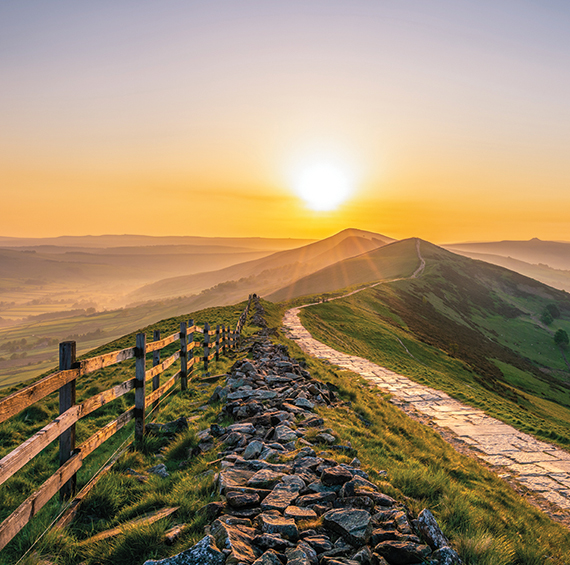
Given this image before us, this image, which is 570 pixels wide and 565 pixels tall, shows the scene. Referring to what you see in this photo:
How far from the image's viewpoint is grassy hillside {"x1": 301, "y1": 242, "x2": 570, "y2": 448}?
98.2 feet

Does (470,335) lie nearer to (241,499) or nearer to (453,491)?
(453,491)

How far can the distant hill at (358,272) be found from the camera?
131375 millimetres

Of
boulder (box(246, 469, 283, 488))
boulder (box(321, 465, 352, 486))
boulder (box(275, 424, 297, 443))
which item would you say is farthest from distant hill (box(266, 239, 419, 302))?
boulder (box(246, 469, 283, 488))

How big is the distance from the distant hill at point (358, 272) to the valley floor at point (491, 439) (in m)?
103

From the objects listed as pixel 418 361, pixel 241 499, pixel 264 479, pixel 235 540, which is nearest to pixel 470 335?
pixel 418 361

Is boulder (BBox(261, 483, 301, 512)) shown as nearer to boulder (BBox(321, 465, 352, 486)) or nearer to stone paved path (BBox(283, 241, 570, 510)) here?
boulder (BBox(321, 465, 352, 486))

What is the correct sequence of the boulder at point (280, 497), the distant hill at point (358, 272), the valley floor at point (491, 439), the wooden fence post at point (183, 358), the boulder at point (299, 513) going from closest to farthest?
the boulder at point (299, 513) < the boulder at point (280, 497) < the valley floor at point (491, 439) < the wooden fence post at point (183, 358) < the distant hill at point (358, 272)

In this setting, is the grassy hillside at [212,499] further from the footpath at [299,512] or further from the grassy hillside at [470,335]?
the grassy hillside at [470,335]

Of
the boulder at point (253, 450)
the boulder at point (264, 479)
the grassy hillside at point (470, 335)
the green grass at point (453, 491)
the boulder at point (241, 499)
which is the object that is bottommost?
the grassy hillside at point (470, 335)

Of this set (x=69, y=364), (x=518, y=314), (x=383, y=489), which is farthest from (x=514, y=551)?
(x=518, y=314)

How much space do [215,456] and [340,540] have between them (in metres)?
3.26

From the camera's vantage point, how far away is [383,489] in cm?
566

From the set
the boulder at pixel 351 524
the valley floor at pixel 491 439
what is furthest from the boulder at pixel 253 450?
the valley floor at pixel 491 439

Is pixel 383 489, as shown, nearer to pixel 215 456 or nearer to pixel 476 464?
pixel 215 456
